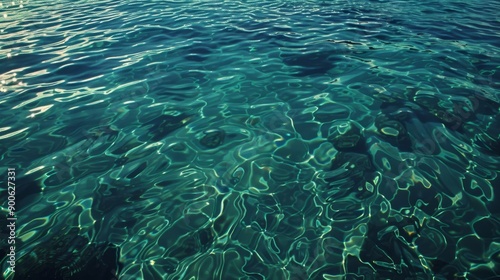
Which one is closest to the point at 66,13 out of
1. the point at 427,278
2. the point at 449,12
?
the point at 427,278

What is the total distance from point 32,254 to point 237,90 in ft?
14.7

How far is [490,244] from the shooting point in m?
3.24

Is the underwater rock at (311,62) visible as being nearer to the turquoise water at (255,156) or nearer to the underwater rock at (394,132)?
the turquoise water at (255,156)

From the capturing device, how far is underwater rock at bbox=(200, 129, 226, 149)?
4.82m

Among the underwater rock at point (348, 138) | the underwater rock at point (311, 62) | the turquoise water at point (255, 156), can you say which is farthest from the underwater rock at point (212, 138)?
the underwater rock at point (311, 62)

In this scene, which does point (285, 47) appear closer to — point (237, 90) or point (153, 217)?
point (237, 90)

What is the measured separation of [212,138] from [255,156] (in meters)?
0.91

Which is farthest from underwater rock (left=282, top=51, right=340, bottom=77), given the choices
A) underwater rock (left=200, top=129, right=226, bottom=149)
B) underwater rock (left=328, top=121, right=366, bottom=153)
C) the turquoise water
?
underwater rock (left=200, top=129, right=226, bottom=149)

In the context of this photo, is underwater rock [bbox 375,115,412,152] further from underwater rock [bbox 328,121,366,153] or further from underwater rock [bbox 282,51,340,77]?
underwater rock [bbox 282,51,340,77]

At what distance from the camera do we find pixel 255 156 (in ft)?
14.9

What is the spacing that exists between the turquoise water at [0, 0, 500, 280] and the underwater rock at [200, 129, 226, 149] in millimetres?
28

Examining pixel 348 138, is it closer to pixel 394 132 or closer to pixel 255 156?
pixel 394 132

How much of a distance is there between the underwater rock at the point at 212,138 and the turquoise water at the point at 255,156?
0.09 ft

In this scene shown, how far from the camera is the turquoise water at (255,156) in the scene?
3.23m
